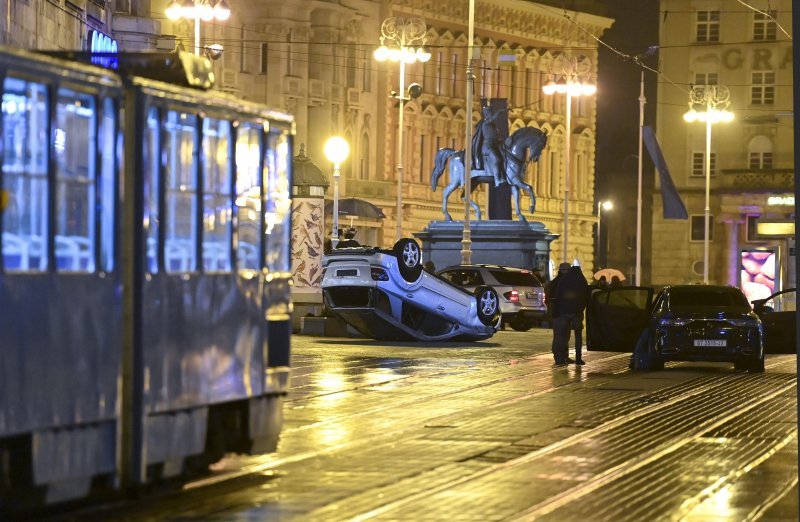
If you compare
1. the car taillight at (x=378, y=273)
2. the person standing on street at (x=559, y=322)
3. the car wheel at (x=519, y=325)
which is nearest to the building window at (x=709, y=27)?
the car wheel at (x=519, y=325)

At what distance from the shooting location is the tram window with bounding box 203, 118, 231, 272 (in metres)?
13.5

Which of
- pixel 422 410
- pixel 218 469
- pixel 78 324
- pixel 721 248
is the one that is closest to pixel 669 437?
pixel 422 410

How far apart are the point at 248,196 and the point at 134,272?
180cm

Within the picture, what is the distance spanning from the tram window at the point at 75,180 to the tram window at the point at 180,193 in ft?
2.72

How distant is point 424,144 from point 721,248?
24.1m

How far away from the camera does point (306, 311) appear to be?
4616 centimetres

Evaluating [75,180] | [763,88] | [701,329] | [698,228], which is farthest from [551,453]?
[763,88]

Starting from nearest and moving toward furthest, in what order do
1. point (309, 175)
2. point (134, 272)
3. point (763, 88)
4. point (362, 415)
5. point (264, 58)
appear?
point (134, 272), point (362, 415), point (309, 175), point (264, 58), point (763, 88)

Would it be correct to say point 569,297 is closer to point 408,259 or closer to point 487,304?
point 408,259

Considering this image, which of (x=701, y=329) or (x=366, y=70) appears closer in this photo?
(x=701, y=329)

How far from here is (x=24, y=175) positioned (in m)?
11.6

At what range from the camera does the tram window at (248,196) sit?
46.2 feet

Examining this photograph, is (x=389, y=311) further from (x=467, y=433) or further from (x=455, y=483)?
(x=455, y=483)

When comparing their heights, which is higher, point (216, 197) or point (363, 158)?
point (363, 158)
